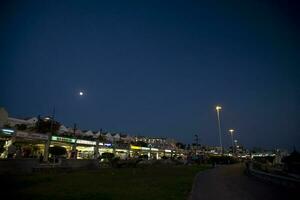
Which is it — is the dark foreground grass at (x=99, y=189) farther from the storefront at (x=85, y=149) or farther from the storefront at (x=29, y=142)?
the storefront at (x=85, y=149)

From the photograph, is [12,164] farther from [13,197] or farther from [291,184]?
[291,184]

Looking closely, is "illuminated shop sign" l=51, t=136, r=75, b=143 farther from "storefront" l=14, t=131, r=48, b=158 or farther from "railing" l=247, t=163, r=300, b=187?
"railing" l=247, t=163, r=300, b=187

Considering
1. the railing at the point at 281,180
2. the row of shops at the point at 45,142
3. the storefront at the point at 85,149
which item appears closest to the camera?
the railing at the point at 281,180

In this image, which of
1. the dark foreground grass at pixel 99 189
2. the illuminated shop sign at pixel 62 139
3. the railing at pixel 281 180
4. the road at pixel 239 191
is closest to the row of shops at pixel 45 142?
the illuminated shop sign at pixel 62 139

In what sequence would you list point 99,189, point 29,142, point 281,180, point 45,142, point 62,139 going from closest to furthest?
point 99,189 < point 281,180 < point 45,142 < point 29,142 < point 62,139

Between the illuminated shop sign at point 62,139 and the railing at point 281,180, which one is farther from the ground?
the illuminated shop sign at point 62,139

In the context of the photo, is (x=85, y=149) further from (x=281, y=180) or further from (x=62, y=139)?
(x=281, y=180)

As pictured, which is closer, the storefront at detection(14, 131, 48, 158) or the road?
the road

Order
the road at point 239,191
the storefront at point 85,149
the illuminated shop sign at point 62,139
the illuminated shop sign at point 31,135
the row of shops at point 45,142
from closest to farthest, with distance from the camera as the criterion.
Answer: the road at point 239,191 < the row of shops at point 45,142 < the illuminated shop sign at point 31,135 < the illuminated shop sign at point 62,139 < the storefront at point 85,149

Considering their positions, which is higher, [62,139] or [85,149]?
[62,139]

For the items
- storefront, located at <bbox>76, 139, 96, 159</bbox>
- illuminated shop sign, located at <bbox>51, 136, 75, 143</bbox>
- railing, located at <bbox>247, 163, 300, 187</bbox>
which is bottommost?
railing, located at <bbox>247, 163, 300, 187</bbox>

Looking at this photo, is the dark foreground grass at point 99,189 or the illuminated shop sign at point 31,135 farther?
the illuminated shop sign at point 31,135

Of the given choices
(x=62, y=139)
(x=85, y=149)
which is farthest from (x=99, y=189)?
(x=85, y=149)

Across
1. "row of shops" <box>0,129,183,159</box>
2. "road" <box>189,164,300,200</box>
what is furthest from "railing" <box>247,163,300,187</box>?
"row of shops" <box>0,129,183,159</box>
